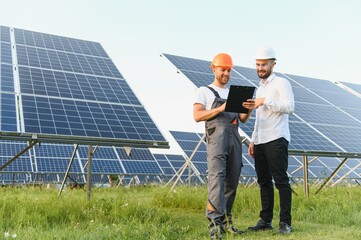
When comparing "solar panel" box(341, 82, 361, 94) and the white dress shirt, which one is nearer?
the white dress shirt

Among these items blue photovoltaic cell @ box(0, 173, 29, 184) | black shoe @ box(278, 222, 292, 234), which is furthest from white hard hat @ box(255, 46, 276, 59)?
blue photovoltaic cell @ box(0, 173, 29, 184)

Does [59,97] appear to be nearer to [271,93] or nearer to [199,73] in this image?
[271,93]

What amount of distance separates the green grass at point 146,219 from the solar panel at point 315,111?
2237 millimetres

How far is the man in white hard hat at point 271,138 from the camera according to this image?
4.48 m

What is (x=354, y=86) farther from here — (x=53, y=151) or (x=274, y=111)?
(x=274, y=111)

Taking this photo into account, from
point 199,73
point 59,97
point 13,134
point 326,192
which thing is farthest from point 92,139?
point 199,73

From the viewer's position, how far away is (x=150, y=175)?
43.5 feet

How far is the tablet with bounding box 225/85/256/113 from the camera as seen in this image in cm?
407

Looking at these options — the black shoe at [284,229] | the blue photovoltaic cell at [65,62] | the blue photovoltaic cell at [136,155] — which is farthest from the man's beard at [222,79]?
Result: the blue photovoltaic cell at [136,155]

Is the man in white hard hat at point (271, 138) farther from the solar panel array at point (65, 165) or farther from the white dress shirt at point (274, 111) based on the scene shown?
the solar panel array at point (65, 165)

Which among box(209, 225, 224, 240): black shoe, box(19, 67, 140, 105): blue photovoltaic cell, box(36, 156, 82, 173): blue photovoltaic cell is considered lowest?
box(36, 156, 82, 173): blue photovoltaic cell

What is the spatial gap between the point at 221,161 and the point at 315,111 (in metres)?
8.07

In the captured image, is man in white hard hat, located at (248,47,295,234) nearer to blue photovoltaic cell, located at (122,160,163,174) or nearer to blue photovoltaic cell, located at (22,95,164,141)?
blue photovoltaic cell, located at (22,95,164,141)

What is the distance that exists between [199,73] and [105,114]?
4459 mm
